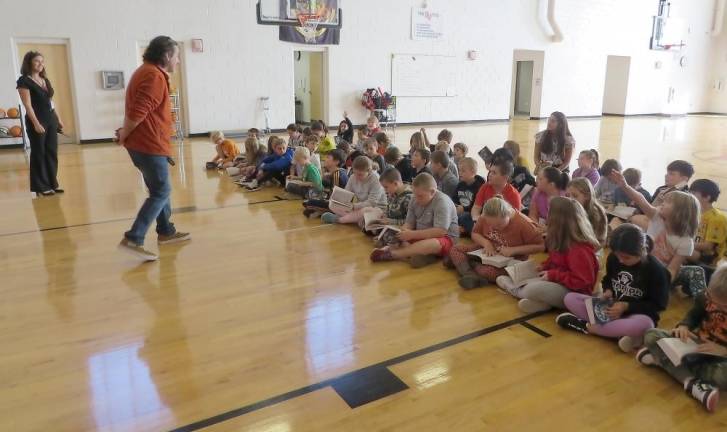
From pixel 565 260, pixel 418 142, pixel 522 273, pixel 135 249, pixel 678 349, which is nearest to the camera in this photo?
pixel 678 349

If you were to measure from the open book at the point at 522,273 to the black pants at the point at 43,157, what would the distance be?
528 cm

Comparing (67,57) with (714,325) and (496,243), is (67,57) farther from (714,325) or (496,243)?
(714,325)

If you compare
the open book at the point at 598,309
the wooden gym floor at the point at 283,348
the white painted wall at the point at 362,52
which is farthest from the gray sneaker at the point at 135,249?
the white painted wall at the point at 362,52

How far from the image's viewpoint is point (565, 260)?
3.21m

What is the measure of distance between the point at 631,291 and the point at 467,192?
2228 mm

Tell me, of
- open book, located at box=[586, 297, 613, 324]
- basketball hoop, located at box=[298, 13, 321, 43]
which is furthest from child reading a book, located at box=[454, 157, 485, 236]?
basketball hoop, located at box=[298, 13, 321, 43]

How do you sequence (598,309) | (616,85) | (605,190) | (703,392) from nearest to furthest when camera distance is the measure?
(703,392), (598,309), (605,190), (616,85)

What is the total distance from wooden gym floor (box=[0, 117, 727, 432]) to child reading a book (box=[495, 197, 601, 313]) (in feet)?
0.35

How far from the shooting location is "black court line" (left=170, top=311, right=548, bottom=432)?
218cm

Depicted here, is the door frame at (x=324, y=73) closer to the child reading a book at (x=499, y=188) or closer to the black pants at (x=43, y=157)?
the black pants at (x=43, y=157)

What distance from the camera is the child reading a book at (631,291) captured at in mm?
2707

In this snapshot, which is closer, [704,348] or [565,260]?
[704,348]

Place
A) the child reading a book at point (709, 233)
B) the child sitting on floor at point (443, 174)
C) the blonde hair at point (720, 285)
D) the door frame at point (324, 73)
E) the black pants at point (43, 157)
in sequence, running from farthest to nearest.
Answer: the door frame at point (324, 73) < the black pants at point (43, 157) < the child sitting on floor at point (443, 174) < the child reading a book at point (709, 233) < the blonde hair at point (720, 285)

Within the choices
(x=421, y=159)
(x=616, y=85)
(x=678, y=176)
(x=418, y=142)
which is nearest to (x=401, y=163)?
(x=418, y=142)
